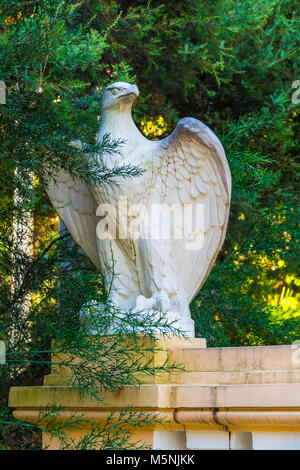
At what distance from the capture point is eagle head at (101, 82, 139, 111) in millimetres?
3584

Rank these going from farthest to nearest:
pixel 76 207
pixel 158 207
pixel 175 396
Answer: pixel 76 207 < pixel 158 207 < pixel 175 396

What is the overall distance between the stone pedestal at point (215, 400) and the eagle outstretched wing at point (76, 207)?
0.92 metres

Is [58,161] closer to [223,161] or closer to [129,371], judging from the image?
[223,161]

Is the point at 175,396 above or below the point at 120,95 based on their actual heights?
below

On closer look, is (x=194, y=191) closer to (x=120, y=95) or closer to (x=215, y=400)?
(x=120, y=95)

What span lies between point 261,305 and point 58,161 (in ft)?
10.8

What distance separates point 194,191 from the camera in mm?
3600

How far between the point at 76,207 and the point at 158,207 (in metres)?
0.54

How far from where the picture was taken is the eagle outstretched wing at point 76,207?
3797 mm

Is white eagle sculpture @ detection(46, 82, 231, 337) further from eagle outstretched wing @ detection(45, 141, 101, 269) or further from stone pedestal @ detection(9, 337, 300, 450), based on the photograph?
stone pedestal @ detection(9, 337, 300, 450)

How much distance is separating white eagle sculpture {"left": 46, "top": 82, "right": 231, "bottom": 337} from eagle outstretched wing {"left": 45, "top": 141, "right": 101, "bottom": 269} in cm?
14

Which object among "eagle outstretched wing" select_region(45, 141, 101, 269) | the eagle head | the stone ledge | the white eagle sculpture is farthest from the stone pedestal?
the eagle head

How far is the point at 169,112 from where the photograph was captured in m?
6.68

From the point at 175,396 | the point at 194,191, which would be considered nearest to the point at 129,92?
the point at 194,191
